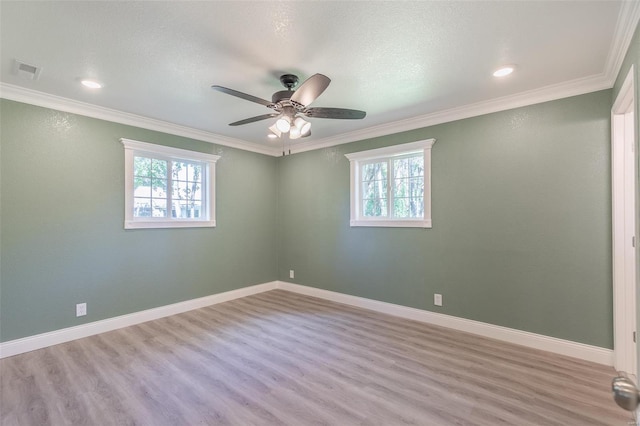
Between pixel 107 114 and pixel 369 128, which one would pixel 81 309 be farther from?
pixel 369 128

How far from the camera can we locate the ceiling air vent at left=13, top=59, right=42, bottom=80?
247 cm

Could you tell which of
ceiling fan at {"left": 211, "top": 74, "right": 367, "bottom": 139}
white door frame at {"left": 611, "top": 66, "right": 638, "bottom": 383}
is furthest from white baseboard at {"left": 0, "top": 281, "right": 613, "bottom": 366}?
ceiling fan at {"left": 211, "top": 74, "right": 367, "bottom": 139}

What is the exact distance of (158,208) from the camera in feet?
13.4

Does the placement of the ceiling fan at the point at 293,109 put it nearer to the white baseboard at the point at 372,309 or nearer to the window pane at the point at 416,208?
the window pane at the point at 416,208

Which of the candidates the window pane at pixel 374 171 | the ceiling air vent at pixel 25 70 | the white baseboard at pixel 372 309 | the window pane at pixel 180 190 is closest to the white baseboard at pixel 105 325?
the white baseboard at pixel 372 309

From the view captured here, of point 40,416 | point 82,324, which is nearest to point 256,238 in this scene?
point 82,324

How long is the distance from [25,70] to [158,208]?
6.40ft

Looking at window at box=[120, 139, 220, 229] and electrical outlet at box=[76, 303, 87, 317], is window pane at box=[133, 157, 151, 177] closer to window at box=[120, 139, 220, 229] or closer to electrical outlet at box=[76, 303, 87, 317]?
window at box=[120, 139, 220, 229]

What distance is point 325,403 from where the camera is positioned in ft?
6.95

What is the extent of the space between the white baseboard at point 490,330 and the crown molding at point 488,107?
2390mm

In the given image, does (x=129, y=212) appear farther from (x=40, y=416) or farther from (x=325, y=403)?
(x=325, y=403)

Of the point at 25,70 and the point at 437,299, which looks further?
the point at 437,299

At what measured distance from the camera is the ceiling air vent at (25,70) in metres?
2.47

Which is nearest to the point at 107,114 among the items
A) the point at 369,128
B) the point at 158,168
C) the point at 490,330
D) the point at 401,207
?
the point at 158,168
